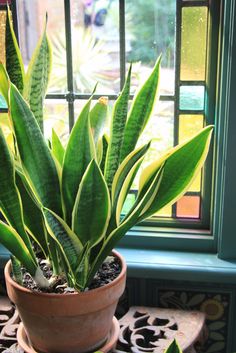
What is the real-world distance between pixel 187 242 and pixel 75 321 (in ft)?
1.35

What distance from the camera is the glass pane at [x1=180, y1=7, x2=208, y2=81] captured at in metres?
1.10

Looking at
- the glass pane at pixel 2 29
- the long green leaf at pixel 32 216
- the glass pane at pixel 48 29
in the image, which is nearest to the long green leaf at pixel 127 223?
the long green leaf at pixel 32 216

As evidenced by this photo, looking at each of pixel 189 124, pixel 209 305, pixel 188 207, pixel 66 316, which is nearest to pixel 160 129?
pixel 189 124

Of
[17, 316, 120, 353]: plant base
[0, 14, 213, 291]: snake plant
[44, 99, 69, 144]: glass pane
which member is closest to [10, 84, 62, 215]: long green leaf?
[0, 14, 213, 291]: snake plant

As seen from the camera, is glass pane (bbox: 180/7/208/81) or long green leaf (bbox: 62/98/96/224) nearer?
long green leaf (bbox: 62/98/96/224)

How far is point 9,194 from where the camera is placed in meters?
0.80

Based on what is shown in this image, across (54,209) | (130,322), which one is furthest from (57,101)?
(130,322)

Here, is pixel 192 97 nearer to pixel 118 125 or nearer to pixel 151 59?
pixel 151 59

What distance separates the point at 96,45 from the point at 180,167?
0.44 metres

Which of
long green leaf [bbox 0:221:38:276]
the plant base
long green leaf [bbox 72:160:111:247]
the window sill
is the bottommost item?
the plant base

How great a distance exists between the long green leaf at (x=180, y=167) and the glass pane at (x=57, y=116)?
398mm

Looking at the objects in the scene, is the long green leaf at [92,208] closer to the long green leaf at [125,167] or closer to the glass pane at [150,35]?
the long green leaf at [125,167]

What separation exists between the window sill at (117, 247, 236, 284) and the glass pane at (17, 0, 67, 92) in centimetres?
43

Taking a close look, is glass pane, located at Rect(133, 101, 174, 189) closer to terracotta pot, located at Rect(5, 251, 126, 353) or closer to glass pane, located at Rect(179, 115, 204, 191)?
glass pane, located at Rect(179, 115, 204, 191)
